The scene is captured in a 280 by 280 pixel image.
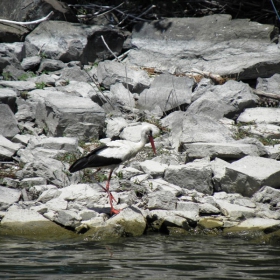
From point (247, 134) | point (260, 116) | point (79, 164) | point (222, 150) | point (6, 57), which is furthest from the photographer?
point (6, 57)

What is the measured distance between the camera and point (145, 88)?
12.3 metres

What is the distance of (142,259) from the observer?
20.7ft

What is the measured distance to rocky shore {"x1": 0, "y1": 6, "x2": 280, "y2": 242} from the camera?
25.4 feet

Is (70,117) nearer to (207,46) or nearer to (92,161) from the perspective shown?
(92,161)

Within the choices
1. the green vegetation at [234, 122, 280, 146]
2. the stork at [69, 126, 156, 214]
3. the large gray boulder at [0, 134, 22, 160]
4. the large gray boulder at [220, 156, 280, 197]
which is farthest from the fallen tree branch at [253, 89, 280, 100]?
the large gray boulder at [0, 134, 22, 160]

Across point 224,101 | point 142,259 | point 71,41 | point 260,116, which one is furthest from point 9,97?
point 142,259

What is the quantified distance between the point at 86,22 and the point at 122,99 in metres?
4.33

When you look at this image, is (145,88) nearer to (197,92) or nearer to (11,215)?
(197,92)

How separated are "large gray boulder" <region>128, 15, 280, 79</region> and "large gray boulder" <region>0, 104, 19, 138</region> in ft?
13.7

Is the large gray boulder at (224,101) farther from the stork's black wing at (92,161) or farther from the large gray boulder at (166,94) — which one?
the stork's black wing at (92,161)

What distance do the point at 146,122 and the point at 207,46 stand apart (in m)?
3.53

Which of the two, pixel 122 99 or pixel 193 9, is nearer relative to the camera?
pixel 122 99

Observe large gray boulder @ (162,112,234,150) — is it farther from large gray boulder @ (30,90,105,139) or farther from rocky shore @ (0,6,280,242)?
large gray boulder @ (30,90,105,139)

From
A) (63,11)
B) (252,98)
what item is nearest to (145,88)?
(252,98)
